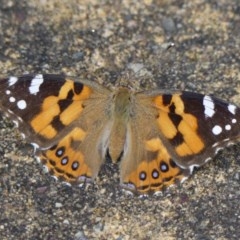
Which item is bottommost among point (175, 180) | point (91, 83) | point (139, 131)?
point (175, 180)

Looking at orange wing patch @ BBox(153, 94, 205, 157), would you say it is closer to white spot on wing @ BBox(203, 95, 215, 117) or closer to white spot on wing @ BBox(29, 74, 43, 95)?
white spot on wing @ BBox(203, 95, 215, 117)

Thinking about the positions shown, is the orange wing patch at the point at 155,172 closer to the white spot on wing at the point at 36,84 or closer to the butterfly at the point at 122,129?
the butterfly at the point at 122,129

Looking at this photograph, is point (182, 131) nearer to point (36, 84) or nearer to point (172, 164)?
point (172, 164)

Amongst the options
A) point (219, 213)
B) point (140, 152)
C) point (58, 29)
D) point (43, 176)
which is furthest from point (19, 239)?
point (58, 29)

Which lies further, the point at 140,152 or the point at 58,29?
the point at 58,29

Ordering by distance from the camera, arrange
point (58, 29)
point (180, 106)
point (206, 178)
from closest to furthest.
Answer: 1. point (180, 106)
2. point (206, 178)
3. point (58, 29)

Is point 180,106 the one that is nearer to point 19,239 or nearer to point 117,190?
point 117,190

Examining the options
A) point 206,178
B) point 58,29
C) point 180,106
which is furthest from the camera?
point 58,29

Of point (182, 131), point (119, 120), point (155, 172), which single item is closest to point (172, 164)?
point (155, 172)

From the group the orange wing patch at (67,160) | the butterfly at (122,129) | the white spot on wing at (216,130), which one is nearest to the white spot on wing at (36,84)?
the butterfly at (122,129)
